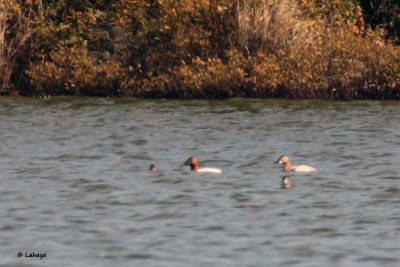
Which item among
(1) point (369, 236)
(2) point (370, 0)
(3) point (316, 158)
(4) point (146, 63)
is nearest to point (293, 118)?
(3) point (316, 158)

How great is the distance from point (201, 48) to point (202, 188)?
1811 cm

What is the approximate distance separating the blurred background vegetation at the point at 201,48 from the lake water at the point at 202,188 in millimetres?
2134

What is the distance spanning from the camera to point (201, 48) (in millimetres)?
35562

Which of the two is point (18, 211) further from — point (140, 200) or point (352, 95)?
point (352, 95)

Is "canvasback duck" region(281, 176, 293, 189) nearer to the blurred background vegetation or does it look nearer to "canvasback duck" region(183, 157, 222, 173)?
"canvasback duck" region(183, 157, 222, 173)

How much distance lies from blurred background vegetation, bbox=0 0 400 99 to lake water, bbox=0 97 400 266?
213 cm

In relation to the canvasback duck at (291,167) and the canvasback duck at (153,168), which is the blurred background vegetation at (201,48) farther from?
the canvasback duck at (153,168)

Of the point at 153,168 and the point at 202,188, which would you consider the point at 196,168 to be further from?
the point at 202,188

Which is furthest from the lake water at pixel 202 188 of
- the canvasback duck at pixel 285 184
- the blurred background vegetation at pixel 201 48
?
the blurred background vegetation at pixel 201 48

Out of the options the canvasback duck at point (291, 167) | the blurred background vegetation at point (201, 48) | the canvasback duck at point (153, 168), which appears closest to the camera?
the canvasback duck at point (291, 167)

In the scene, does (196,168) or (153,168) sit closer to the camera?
(196,168)

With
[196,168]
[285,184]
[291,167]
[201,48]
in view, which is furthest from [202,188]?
[201,48]

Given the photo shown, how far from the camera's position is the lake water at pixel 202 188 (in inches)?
508

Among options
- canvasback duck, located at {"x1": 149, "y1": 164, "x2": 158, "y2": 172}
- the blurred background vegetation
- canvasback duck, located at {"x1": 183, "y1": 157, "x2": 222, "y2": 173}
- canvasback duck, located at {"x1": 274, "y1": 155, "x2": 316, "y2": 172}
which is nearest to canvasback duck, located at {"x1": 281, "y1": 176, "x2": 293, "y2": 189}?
canvasback duck, located at {"x1": 274, "y1": 155, "x2": 316, "y2": 172}
